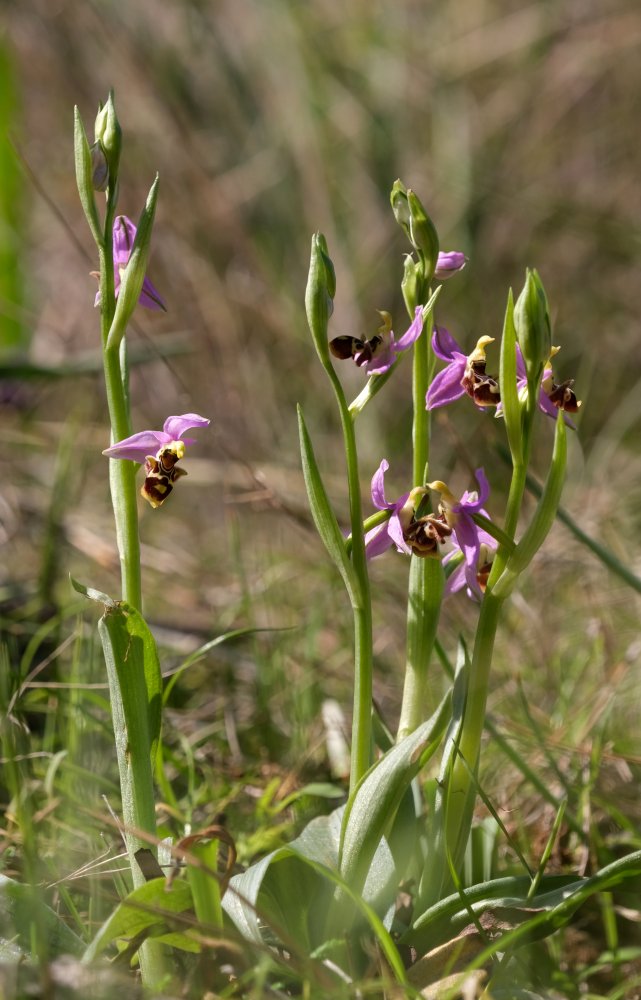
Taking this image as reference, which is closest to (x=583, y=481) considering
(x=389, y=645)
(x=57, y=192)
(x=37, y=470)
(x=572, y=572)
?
(x=572, y=572)

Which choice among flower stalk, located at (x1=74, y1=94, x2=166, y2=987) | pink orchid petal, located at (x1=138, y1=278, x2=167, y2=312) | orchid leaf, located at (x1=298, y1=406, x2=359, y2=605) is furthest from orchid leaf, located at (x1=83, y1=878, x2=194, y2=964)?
pink orchid petal, located at (x1=138, y1=278, x2=167, y2=312)

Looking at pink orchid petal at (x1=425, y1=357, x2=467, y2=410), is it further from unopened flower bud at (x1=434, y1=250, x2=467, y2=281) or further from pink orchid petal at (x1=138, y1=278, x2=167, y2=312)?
pink orchid petal at (x1=138, y1=278, x2=167, y2=312)

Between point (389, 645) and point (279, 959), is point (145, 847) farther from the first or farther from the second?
point (389, 645)

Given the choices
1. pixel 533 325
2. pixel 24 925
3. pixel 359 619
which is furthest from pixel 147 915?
pixel 533 325

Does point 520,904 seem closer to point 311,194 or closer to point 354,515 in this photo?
point 354,515

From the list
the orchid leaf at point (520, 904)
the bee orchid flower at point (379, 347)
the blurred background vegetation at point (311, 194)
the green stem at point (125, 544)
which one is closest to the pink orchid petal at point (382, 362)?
the bee orchid flower at point (379, 347)
